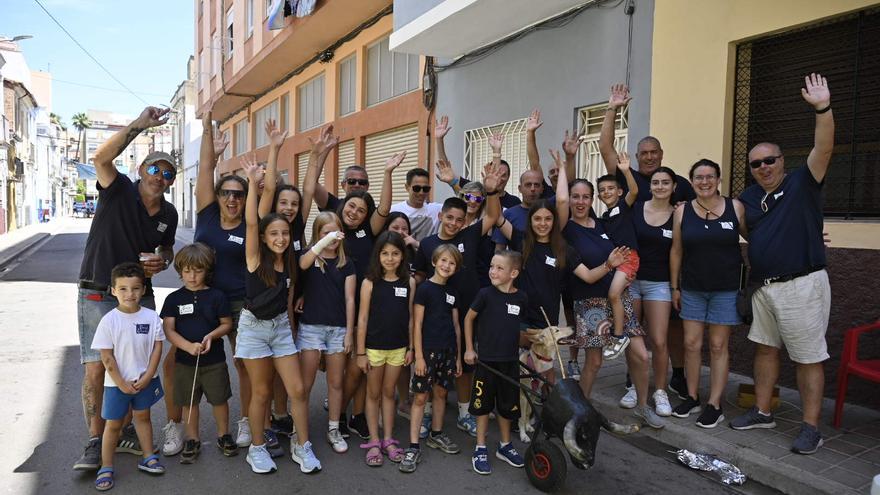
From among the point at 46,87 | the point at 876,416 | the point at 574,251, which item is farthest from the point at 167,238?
the point at 46,87

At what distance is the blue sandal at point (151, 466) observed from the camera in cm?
370

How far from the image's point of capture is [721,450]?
4.12 metres

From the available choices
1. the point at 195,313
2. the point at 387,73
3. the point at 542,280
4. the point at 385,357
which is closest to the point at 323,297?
the point at 385,357

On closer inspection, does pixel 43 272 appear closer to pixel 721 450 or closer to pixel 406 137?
pixel 406 137

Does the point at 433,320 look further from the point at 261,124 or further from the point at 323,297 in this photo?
the point at 261,124

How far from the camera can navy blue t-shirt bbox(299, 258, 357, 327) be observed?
410 centimetres

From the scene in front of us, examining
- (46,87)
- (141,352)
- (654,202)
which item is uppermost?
(46,87)

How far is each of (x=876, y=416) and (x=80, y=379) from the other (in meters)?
6.82

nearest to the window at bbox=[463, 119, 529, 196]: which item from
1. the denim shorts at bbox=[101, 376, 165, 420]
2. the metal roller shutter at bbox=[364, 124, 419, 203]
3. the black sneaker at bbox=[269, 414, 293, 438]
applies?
the metal roller shutter at bbox=[364, 124, 419, 203]

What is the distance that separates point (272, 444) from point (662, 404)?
2873 mm

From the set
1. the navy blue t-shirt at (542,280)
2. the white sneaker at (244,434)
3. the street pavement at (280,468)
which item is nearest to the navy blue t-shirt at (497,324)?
the navy blue t-shirt at (542,280)

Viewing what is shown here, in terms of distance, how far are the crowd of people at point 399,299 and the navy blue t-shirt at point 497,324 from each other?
13mm

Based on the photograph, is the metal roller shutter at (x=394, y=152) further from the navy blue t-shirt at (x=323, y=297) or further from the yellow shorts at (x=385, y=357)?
the yellow shorts at (x=385, y=357)

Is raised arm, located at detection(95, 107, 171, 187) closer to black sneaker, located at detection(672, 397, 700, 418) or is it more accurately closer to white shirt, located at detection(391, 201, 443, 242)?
white shirt, located at detection(391, 201, 443, 242)
